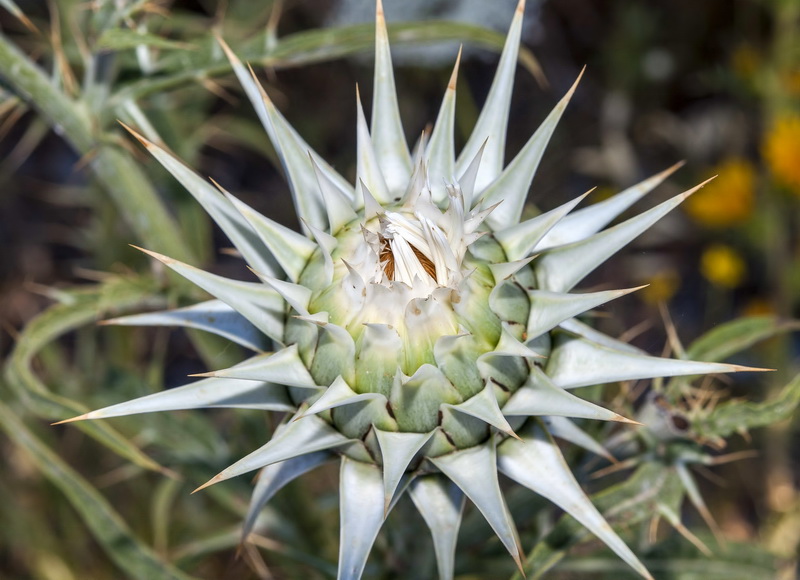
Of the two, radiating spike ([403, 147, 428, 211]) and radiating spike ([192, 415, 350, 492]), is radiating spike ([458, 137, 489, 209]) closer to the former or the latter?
radiating spike ([403, 147, 428, 211])

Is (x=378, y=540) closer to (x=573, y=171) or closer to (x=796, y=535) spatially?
(x=796, y=535)

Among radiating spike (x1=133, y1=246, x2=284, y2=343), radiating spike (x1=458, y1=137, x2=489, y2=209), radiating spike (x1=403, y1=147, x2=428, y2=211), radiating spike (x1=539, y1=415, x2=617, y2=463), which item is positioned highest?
radiating spike (x1=403, y1=147, x2=428, y2=211)

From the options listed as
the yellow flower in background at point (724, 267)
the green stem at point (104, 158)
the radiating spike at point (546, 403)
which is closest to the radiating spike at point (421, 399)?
the radiating spike at point (546, 403)

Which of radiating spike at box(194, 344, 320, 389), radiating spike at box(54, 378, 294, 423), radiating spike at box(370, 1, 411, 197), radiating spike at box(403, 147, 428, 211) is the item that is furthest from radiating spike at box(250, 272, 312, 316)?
radiating spike at box(370, 1, 411, 197)

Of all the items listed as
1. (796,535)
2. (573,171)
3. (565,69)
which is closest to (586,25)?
(565,69)

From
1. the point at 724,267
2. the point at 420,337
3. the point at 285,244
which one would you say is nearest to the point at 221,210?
the point at 285,244
